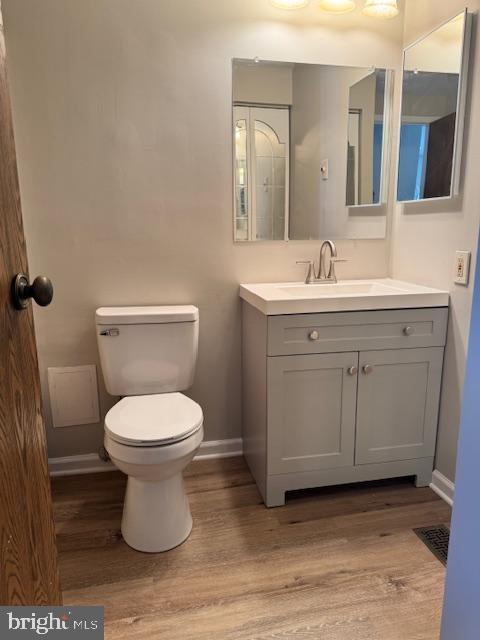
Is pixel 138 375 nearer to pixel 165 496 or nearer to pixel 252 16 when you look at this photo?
pixel 165 496

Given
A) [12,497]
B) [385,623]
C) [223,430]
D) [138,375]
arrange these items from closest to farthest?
[12,497] → [385,623] → [138,375] → [223,430]

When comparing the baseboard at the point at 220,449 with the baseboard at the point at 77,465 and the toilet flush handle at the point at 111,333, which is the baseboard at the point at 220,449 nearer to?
the baseboard at the point at 77,465

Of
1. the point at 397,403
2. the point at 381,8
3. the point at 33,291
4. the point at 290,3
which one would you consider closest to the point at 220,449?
the point at 397,403

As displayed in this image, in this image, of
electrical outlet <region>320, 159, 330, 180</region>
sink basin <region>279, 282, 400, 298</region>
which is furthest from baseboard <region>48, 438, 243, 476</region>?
electrical outlet <region>320, 159, 330, 180</region>

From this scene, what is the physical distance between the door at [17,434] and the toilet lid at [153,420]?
0.59 metres

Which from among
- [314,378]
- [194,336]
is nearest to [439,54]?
[314,378]

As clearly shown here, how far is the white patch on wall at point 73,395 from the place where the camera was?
84.4 inches

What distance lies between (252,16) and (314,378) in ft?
5.45

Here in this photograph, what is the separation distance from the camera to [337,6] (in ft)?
6.72

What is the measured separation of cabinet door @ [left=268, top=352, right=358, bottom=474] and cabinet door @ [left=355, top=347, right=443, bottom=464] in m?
0.06

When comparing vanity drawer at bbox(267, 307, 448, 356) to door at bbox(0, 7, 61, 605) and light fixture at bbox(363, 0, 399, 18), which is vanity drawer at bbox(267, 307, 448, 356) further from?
light fixture at bbox(363, 0, 399, 18)

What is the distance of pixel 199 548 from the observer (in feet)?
5.57

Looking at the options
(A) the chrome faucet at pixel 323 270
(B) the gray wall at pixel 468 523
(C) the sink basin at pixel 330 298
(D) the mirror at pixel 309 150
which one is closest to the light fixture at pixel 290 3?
(D) the mirror at pixel 309 150

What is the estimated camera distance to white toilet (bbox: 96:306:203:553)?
1.58 meters
